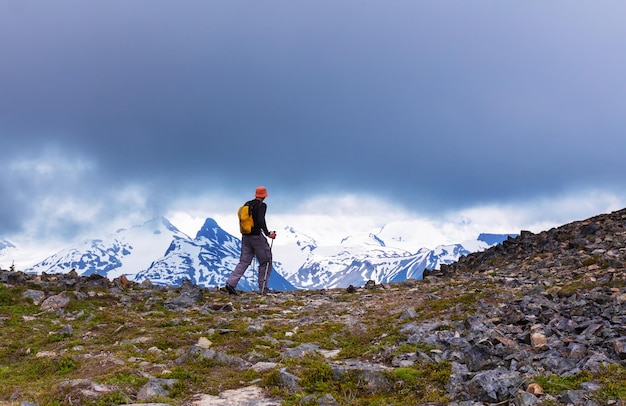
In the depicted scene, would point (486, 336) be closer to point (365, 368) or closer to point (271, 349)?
point (365, 368)

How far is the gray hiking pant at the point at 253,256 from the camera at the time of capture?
2328cm

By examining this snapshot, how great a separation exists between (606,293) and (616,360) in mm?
4987

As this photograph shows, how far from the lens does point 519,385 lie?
7711mm

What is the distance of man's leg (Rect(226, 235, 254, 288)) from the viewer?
2325 centimetres

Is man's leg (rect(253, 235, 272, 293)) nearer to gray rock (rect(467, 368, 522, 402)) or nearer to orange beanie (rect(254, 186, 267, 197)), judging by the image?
orange beanie (rect(254, 186, 267, 197))

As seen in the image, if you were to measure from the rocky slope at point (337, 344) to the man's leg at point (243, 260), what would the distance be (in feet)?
8.22

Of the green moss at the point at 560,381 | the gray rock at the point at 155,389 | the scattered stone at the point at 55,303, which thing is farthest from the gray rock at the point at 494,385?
the scattered stone at the point at 55,303

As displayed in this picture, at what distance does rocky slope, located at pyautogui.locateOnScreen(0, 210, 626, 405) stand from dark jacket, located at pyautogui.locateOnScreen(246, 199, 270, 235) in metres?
4.14

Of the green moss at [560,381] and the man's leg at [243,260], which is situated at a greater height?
the man's leg at [243,260]

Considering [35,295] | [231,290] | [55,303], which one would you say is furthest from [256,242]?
[35,295]

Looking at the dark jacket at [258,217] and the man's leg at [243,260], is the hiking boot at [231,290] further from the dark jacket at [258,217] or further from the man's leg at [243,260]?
the dark jacket at [258,217]

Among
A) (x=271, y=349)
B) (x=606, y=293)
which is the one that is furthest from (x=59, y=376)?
(x=606, y=293)

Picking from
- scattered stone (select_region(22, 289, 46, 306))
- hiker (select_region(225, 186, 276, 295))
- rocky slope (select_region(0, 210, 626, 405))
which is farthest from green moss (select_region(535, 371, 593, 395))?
scattered stone (select_region(22, 289, 46, 306))

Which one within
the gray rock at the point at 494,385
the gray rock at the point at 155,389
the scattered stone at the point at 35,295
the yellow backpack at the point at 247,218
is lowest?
the gray rock at the point at 155,389
